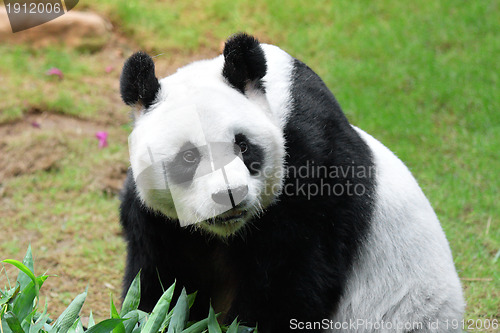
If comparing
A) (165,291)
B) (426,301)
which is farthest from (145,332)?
(426,301)

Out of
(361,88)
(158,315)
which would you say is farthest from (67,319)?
(361,88)

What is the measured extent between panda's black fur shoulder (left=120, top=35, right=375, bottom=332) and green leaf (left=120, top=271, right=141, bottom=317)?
0.12 metres

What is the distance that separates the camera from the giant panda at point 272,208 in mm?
2912

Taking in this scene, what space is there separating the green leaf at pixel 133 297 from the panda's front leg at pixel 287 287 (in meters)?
0.55

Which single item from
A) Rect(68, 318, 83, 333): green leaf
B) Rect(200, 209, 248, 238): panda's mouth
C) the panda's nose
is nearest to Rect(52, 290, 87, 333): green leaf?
Rect(68, 318, 83, 333): green leaf

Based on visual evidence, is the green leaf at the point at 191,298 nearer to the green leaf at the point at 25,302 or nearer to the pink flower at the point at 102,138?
the green leaf at the point at 25,302

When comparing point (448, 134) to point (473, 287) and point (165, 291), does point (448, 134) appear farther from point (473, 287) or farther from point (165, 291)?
point (165, 291)

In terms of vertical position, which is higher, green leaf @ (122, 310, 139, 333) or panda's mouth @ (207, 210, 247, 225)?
panda's mouth @ (207, 210, 247, 225)

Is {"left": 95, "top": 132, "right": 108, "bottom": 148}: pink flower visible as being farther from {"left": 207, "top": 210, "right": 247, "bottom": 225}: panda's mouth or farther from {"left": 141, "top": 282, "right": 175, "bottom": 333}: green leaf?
{"left": 207, "top": 210, "right": 247, "bottom": 225}: panda's mouth

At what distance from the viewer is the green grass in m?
5.50

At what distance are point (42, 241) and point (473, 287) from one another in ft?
11.9

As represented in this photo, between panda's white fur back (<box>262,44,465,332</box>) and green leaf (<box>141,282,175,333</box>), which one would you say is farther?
panda's white fur back (<box>262,44,465,332</box>)

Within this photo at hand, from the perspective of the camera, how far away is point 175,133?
285 centimetres

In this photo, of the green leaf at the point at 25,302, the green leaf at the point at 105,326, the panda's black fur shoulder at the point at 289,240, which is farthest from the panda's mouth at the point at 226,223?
the green leaf at the point at 25,302
